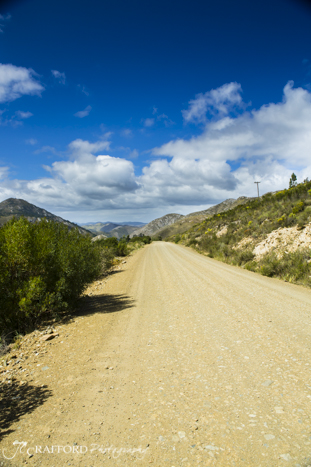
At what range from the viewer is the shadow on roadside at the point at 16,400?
10.6 ft

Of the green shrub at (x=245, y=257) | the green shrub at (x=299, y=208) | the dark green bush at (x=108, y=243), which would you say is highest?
the green shrub at (x=299, y=208)

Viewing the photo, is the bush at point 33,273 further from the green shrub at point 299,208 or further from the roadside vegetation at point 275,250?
the green shrub at point 299,208

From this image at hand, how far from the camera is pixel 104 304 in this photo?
8961 mm

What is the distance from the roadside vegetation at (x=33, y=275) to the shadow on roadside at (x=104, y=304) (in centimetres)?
55

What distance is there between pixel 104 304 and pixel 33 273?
122 inches

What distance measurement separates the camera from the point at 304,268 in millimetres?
10078

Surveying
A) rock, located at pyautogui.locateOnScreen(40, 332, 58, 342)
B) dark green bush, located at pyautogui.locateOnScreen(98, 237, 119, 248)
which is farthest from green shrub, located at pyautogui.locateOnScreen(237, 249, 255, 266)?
dark green bush, located at pyautogui.locateOnScreen(98, 237, 119, 248)

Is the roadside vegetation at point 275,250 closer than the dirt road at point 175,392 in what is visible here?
No

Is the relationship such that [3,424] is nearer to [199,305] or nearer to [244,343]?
[244,343]

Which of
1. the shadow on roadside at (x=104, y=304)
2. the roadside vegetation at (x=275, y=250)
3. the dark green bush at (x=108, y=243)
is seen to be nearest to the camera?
the shadow on roadside at (x=104, y=304)

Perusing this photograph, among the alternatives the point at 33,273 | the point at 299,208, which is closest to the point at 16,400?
the point at 33,273

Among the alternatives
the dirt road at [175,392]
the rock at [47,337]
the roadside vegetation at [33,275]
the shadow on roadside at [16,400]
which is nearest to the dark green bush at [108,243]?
the roadside vegetation at [33,275]

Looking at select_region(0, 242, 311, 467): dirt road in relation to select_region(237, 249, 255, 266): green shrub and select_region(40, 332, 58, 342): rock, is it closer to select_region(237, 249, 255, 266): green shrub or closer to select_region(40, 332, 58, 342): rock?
select_region(40, 332, 58, 342): rock

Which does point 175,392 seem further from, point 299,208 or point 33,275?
point 299,208
